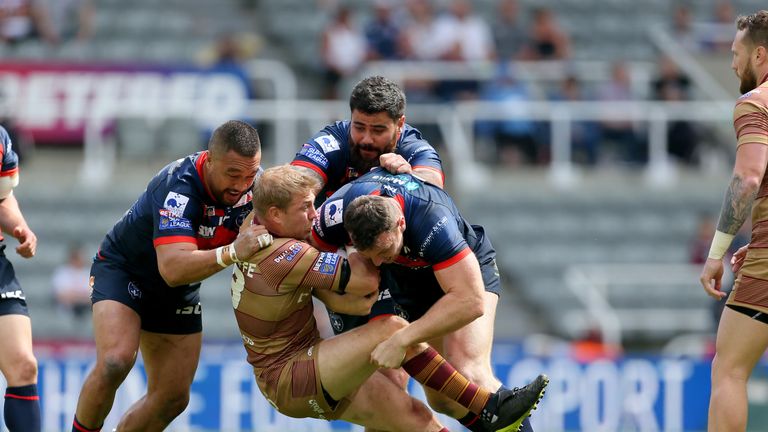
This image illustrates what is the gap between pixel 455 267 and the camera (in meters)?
7.03

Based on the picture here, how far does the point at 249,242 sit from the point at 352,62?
10.9 metres

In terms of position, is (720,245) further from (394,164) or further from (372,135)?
(372,135)

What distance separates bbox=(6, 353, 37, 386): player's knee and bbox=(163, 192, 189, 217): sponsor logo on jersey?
1.20 metres

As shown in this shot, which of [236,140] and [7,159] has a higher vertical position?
[236,140]

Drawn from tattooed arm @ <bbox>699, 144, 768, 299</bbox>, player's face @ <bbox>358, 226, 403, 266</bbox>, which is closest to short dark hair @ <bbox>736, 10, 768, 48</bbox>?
tattooed arm @ <bbox>699, 144, 768, 299</bbox>

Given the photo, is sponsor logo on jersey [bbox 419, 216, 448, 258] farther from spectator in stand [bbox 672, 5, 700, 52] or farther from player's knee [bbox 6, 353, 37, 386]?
spectator in stand [bbox 672, 5, 700, 52]

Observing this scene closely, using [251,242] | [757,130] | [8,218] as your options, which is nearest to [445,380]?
[251,242]

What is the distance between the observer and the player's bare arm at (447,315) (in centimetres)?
696

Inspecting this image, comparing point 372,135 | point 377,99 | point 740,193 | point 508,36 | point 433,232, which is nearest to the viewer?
point 740,193

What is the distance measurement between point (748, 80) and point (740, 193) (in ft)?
2.64

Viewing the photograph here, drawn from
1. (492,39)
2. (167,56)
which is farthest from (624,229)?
(167,56)

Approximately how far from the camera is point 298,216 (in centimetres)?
723

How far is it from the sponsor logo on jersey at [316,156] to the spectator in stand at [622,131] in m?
10.1

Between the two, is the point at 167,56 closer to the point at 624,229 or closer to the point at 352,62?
the point at 352,62
